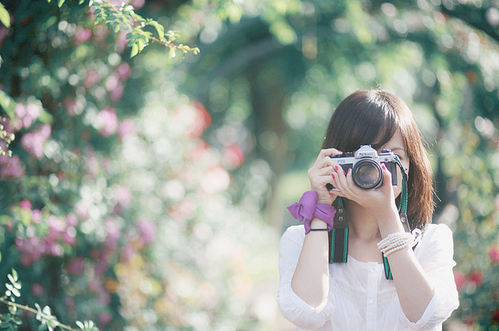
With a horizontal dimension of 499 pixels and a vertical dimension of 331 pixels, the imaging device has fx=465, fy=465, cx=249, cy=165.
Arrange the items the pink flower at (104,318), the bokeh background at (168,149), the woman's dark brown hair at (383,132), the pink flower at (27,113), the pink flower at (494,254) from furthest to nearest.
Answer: the pink flower at (494,254) < the pink flower at (104,318) < the bokeh background at (168,149) < the pink flower at (27,113) < the woman's dark brown hair at (383,132)

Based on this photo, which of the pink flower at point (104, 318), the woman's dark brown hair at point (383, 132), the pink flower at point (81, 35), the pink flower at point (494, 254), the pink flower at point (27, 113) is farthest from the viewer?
the pink flower at point (494, 254)

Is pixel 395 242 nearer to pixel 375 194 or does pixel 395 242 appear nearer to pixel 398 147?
pixel 375 194

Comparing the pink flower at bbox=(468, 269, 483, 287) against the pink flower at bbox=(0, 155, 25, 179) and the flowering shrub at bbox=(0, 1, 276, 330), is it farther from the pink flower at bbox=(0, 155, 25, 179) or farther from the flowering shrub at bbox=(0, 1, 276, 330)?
the pink flower at bbox=(0, 155, 25, 179)

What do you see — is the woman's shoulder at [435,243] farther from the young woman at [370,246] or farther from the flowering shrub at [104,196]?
the flowering shrub at [104,196]

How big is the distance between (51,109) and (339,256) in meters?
1.76

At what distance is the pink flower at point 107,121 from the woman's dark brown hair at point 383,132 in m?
1.56

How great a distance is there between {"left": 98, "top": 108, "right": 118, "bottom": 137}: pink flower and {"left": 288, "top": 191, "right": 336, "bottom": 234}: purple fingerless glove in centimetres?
161

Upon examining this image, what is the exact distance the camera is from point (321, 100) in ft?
22.1

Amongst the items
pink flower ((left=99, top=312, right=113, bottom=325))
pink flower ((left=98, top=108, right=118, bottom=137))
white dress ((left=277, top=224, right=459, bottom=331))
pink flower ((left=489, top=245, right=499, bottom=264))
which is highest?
white dress ((left=277, top=224, right=459, bottom=331))

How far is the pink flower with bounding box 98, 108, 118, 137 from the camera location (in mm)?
2617

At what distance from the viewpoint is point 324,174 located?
1374 mm

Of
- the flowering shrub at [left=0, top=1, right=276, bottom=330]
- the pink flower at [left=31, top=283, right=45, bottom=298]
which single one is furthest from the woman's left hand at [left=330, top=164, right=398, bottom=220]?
the pink flower at [left=31, top=283, right=45, bottom=298]

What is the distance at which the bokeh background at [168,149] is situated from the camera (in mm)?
2154

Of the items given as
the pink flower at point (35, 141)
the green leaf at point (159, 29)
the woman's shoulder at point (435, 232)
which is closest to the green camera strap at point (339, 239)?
the woman's shoulder at point (435, 232)
